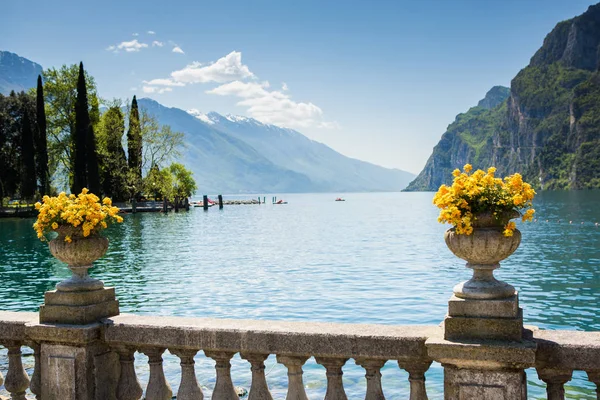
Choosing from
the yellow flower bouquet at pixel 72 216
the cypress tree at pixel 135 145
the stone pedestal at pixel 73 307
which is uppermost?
the cypress tree at pixel 135 145

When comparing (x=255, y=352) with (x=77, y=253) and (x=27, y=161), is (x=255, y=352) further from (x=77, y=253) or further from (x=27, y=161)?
(x=27, y=161)

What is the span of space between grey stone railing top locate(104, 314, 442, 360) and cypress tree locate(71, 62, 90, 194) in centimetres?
6685

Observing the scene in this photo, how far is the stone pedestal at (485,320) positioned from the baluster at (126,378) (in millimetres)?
2851

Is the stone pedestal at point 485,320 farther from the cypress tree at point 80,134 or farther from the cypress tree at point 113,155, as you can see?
the cypress tree at point 113,155

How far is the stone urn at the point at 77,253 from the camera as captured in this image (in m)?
5.27

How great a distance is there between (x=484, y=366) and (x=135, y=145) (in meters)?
79.5

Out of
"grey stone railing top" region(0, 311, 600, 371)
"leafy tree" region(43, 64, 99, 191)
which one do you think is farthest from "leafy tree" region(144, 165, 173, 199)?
"grey stone railing top" region(0, 311, 600, 371)

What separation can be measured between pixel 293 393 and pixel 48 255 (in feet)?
102

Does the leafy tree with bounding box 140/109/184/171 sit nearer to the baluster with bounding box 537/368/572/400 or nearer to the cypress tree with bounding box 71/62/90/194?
the cypress tree with bounding box 71/62/90/194

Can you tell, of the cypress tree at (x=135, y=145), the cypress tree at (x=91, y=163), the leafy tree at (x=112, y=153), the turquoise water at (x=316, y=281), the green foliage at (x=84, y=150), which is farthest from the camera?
the cypress tree at (x=135, y=145)

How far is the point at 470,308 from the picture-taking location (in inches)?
165

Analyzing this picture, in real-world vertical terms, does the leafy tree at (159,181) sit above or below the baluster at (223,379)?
above

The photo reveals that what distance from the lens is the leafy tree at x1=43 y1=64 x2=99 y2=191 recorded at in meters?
72.1

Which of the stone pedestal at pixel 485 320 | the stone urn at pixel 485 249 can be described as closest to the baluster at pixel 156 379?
the stone pedestal at pixel 485 320
